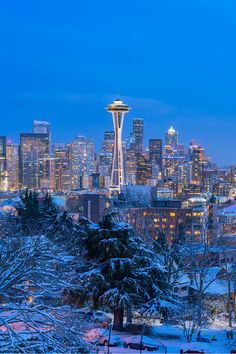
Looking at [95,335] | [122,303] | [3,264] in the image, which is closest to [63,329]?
[3,264]

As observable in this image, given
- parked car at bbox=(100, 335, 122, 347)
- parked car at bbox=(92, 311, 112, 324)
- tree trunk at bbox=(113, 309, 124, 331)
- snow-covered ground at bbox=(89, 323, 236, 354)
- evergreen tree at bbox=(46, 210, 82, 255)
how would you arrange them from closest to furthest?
parked car at bbox=(100, 335, 122, 347)
snow-covered ground at bbox=(89, 323, 236, 354)
parked car at bbox=(92, 311, 112, 324)
tree trunk at bbox=(113, 309, 124, 331)
evergreen tree at bbox=(46, 210, 82, 255)

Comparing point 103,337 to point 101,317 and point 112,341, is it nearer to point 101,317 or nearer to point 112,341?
point 112,341

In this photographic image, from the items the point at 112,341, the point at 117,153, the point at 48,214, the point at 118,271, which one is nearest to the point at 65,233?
the point at 118,271

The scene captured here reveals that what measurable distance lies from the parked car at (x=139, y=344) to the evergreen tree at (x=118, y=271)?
1.38 metres

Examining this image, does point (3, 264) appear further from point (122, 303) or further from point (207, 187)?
point (207, 187)

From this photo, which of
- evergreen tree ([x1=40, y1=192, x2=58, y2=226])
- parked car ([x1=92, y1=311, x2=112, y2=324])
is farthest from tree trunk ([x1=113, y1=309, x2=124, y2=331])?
evergreen tree ([x1=40, y1=192, x2=58, y2=226])

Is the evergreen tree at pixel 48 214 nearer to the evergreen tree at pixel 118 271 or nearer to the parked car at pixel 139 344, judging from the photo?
the evergreen tree at pixel 118 271

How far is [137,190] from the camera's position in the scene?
323ft

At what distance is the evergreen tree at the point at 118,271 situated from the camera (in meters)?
17.6

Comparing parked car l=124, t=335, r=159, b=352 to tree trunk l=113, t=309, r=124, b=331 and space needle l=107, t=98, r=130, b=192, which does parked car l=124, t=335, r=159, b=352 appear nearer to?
tree trunk l=113, t=309, r=124, b=331

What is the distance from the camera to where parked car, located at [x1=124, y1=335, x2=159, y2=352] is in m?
15.4

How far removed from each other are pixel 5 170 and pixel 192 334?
473 ft

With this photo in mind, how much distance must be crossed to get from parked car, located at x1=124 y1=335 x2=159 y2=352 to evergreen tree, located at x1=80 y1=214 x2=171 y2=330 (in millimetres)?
1382

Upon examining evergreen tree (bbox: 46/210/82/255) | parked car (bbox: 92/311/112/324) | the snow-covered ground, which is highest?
evergreen tree (bbox: 46/210/82/255)
